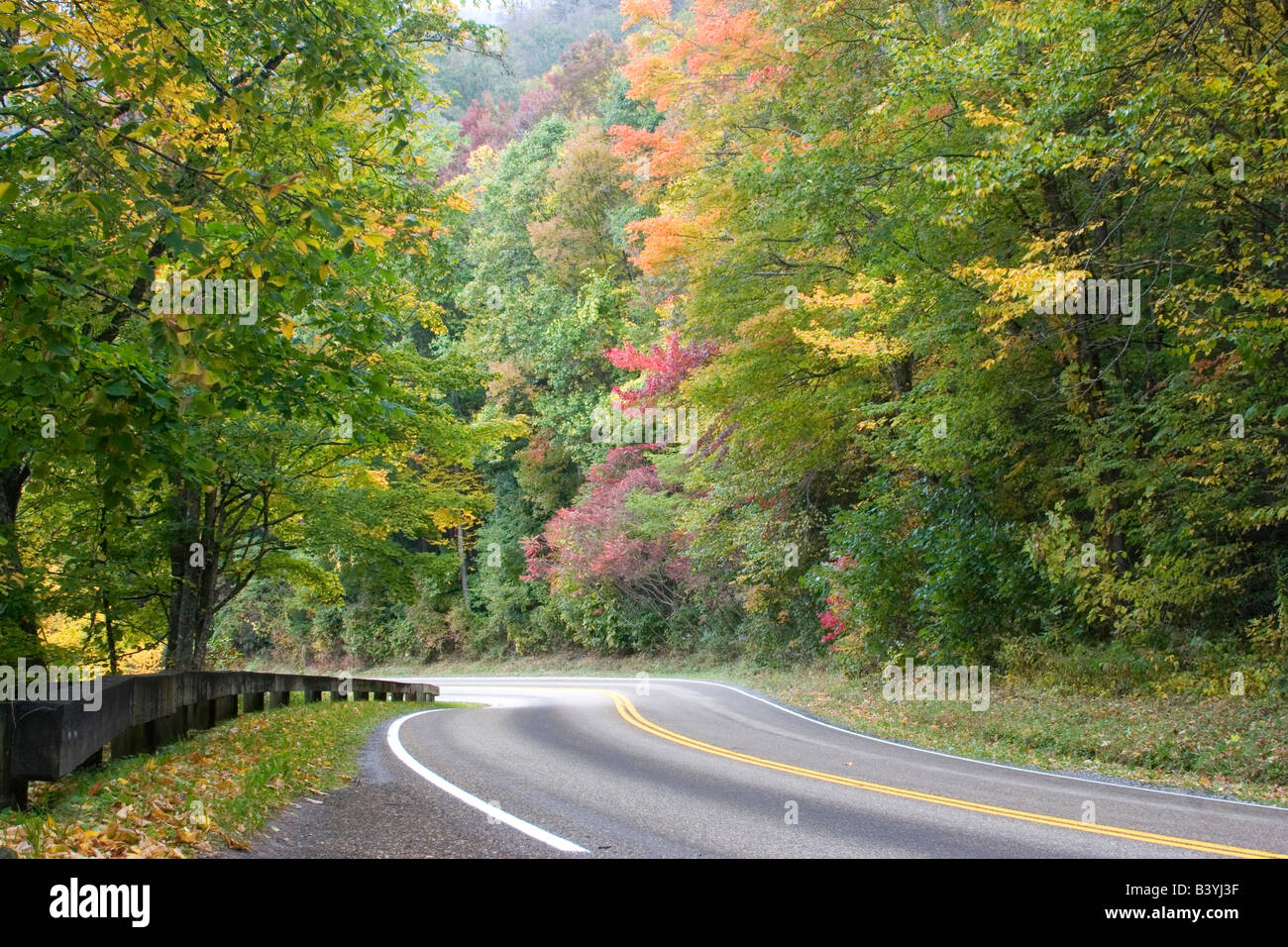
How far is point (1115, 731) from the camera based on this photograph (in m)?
12.0

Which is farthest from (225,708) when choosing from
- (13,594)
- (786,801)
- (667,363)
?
(667,363)

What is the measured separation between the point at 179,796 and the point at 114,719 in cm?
72

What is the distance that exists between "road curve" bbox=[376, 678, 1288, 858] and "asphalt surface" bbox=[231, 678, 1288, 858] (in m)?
0.03

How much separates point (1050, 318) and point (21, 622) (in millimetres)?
15528

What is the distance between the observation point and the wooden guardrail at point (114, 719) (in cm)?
470

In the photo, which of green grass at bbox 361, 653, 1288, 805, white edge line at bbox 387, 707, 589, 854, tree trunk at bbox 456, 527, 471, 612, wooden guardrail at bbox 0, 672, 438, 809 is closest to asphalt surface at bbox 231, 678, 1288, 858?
white edge line at bbox 387, 707, 589, 854

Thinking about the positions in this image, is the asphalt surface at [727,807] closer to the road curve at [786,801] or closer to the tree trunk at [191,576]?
the road curve at [786,801]

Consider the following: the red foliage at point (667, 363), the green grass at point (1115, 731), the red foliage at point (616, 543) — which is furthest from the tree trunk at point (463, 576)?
the green grass at point (1115, 731)

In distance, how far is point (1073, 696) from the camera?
13.9 m

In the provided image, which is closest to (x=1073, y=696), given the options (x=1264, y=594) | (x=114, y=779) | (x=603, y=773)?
(x=1264, y=594)

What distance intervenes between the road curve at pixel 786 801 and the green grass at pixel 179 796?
1.36 meters

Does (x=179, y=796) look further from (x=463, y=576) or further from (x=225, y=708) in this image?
(x=463, y=576)

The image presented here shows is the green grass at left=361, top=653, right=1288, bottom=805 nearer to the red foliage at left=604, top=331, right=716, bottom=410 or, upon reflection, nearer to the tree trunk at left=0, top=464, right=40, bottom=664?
the tree trunk at left=0, top=464, right=40, bottom=664
